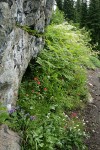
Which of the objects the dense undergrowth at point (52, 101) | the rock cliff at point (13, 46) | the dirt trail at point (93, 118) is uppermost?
the rock cliff at point (13, 46)

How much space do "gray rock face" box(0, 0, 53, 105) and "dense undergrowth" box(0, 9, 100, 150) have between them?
0.50 meters

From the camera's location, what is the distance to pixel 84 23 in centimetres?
3303

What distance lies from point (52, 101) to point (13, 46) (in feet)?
8.54

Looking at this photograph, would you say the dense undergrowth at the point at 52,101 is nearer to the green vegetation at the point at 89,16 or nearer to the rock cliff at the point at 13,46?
the rock cliff at the point at 13,46

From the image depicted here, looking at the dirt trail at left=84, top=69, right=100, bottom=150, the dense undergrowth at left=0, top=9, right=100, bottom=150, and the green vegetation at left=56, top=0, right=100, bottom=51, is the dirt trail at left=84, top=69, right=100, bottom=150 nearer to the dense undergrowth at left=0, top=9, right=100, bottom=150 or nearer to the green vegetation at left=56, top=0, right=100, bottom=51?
the dense undergrowth at left=0, top=9, right=100, bottom=150

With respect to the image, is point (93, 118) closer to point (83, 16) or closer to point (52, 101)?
point (52, 101)

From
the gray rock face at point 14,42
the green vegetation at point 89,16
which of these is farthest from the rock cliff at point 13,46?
the green vegetation at point 89,16

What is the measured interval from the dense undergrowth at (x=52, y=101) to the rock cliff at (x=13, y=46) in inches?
14.3

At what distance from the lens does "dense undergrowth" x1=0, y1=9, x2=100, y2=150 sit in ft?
19.3

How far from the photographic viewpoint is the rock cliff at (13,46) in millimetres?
5152

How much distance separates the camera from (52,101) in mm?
8141

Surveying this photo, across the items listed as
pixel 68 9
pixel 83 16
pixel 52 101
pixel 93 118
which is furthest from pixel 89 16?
pixel 52 101

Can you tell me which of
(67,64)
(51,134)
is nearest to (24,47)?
(51,134)

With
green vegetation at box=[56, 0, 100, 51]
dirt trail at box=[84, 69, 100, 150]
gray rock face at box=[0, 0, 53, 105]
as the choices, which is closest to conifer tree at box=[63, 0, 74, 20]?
green vegetation at box=[56, 0, 100, 51]
